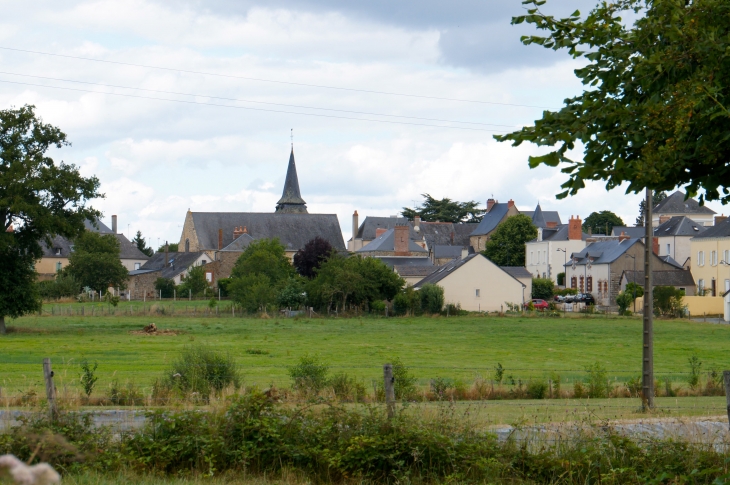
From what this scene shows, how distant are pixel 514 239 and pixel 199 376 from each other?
93168mm

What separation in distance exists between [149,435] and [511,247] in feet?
323

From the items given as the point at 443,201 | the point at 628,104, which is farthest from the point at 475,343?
the point at 443,201

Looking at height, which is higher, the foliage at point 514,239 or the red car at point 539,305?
the foliage at point 514,239

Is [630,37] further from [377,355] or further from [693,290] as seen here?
[693,290]

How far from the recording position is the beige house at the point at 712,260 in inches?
2813

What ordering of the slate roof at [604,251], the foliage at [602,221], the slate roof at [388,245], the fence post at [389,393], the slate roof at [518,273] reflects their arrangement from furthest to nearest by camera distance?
the foliage at [602,221] < the slate roof at [388,245] < the slate roof at [604,251] < the slate roof at [518,273] < the fence post at [389,393]

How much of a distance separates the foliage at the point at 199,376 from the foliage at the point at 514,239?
91.4 metres

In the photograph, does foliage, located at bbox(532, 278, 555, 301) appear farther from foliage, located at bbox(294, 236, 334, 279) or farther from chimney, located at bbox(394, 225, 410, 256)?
chimney, located at bbox(394, 225, 410, 256)

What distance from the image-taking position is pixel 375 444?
8945mm

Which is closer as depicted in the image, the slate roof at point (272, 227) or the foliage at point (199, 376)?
the foliage at point (199, 376)

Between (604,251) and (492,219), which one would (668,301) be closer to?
(604,251)

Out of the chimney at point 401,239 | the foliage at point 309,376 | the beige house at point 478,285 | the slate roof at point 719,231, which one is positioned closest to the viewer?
the foliage at point 309,376

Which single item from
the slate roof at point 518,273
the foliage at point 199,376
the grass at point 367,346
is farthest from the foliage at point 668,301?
the foliage at point 199,376

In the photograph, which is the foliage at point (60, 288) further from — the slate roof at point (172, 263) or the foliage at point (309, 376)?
the foliage at point (309, 376)
